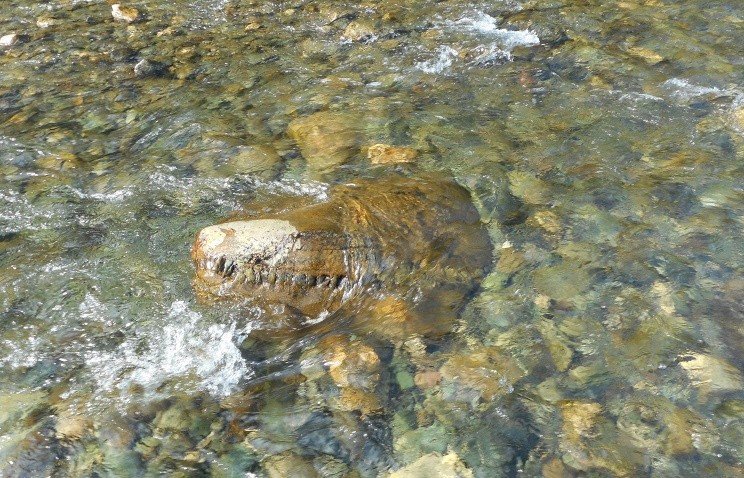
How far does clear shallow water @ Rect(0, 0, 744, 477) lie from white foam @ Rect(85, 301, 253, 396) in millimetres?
14

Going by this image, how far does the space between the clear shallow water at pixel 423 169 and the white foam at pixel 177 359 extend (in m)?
0.01

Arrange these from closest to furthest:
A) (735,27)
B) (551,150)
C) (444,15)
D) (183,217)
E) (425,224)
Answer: (425,224) < (183,217) < (551,150) < (735,27) < (444,15)

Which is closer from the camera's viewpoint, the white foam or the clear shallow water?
the clear shallow water

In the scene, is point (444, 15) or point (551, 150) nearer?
point (551, 150)

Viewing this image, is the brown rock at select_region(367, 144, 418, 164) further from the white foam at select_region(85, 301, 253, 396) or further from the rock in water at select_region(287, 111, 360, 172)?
the white foam at select_region(85, 301, 253, 396)

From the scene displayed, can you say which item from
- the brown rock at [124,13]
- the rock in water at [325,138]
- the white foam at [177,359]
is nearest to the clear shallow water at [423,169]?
the white foam at [177,359]

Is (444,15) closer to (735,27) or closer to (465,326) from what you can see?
(735,27)

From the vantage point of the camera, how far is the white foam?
3.48 m

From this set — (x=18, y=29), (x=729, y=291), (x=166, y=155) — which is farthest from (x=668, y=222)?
(x=18, y=29)

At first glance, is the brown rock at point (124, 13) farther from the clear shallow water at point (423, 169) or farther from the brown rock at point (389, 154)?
the brown rock at point (389, 154)

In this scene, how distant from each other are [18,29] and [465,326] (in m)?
6.32

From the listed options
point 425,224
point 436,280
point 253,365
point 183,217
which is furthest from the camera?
point 183,217

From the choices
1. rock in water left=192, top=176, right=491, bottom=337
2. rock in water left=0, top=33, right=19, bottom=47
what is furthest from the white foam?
rock in water left=0, top=33, right=19, bottom=47

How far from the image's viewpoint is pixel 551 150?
504 cm
